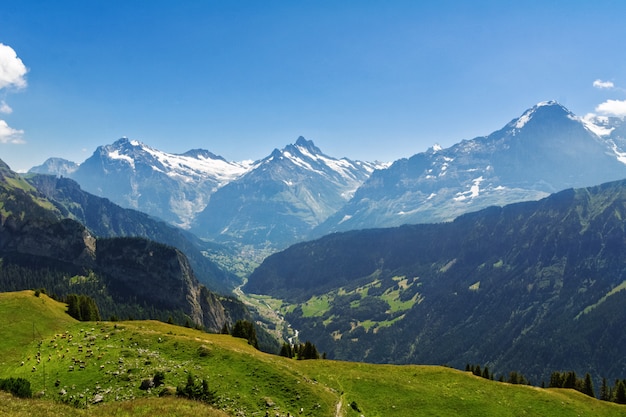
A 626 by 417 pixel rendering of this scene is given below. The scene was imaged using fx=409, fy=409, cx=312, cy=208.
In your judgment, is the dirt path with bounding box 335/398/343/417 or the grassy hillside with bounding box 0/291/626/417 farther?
the dirt path with bounding box 335/398/343/417

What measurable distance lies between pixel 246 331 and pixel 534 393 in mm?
70941

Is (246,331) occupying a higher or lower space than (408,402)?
lower

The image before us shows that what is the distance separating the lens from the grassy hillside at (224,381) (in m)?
48.6

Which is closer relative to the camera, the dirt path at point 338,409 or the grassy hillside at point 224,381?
the grassy hillside at point 224,381

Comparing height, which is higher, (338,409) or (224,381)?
(224,381)

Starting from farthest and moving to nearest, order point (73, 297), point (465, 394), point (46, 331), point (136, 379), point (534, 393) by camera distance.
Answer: point (73, 297) < point (46, 331) < point (534, 393) < point (465, 394) < point (136, 379)

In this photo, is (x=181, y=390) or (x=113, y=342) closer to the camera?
(x=181, y=390)

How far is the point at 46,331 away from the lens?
2832 inches

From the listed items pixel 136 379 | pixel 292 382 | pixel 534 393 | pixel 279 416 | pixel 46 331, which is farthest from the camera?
pixel 46 331

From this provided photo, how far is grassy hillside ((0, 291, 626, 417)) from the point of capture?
48.6 meters

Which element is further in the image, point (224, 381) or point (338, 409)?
point (224, 381)

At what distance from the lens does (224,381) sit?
53.9 metres

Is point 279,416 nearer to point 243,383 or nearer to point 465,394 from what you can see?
point 243,383

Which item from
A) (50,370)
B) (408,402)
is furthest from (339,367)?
(50,370)
